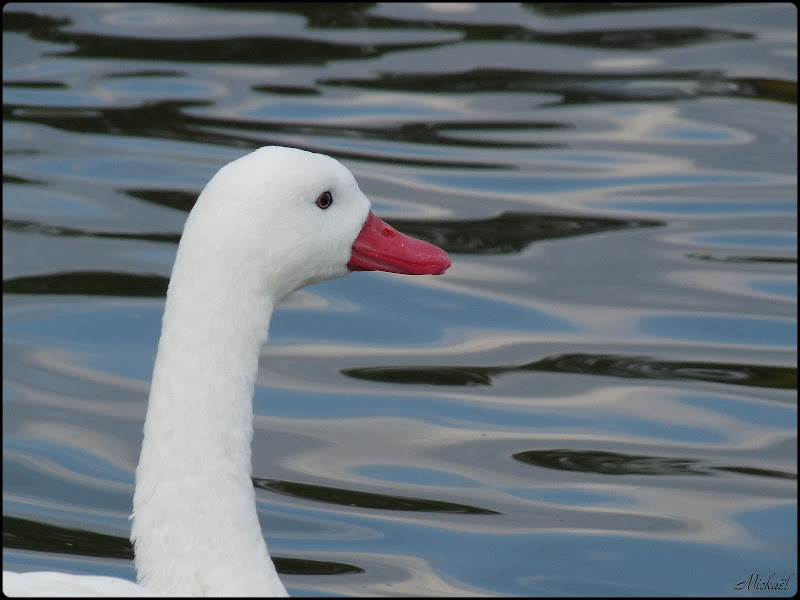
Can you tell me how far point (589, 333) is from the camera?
26.9 feet

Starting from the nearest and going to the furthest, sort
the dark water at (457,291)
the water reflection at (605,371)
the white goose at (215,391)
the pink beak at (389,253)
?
the white goose at (215,391) → the pink beak at (389,253) → the dark water at (457,291) → the water reflection at (605,371)

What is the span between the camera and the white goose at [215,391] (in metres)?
3.86

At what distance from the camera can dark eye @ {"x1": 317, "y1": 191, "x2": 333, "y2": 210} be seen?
4.21m

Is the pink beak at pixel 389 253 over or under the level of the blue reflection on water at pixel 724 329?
over

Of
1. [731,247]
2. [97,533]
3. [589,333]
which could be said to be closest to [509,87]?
[731,247]

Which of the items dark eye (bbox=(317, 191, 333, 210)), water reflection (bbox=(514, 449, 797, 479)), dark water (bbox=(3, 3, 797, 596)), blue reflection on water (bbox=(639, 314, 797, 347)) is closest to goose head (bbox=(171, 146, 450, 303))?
dark eye (bbox=(317, 191, 333, 210))

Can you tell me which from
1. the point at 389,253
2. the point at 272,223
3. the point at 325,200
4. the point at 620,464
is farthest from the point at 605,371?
the point at 272,223

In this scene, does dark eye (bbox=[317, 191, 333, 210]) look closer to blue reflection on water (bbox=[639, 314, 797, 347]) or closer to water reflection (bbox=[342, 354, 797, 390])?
water reflection (bbox=[342, 354, 797, 390])

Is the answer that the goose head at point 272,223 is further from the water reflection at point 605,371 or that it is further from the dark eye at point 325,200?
the water reflection at point 605,371

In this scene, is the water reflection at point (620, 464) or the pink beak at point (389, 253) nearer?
the pink beak at point (389, 253)

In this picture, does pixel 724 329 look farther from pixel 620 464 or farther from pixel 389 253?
pixel 389 253

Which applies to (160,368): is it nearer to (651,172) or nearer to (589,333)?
(589,333)

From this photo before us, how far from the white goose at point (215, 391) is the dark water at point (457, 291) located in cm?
181

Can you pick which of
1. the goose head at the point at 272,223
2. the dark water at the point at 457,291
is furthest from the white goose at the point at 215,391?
the dark water at the point at 457,291
